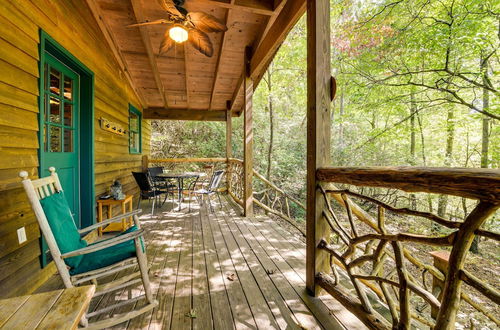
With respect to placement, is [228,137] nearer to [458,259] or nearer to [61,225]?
[61,225]

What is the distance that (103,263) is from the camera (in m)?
1.49

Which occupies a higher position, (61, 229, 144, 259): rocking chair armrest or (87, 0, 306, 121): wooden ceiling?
(87, 0, 306, 121): wooden ceiling

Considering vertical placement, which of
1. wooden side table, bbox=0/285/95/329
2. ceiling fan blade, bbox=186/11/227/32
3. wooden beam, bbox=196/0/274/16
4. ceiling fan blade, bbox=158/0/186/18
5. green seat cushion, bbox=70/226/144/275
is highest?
wooden beam, bbox=196/0/274/16

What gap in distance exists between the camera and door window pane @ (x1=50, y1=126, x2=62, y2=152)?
89.4 inches

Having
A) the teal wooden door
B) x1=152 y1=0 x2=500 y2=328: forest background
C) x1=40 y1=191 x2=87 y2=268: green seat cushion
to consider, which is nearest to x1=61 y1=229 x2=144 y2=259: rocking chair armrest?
x1=40 y1=191 x2=87 y2=268: green seat cushion

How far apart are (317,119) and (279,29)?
1544mm

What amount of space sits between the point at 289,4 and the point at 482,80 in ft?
15.3

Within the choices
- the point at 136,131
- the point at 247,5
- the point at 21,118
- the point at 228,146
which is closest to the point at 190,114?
the point at 228,146

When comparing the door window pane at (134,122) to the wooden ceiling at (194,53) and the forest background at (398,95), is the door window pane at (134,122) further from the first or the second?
the forest background at (398,95)

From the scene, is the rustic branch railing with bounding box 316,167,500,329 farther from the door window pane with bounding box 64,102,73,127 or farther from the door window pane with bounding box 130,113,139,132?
the door window pane with bounding box 130,113,139,132

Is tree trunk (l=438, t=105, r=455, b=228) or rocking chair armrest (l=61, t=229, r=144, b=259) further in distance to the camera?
tree trunk (l=438, t=105, r=455, b=228)

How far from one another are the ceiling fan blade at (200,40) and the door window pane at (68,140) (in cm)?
177

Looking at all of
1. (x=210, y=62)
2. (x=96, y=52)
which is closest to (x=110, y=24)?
(x=96, y=52)

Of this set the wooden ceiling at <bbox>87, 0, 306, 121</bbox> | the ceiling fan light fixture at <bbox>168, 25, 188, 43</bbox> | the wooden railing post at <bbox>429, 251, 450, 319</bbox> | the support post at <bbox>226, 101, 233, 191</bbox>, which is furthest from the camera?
the support post at <bbox>226, 101, 233, 191</bbox>
